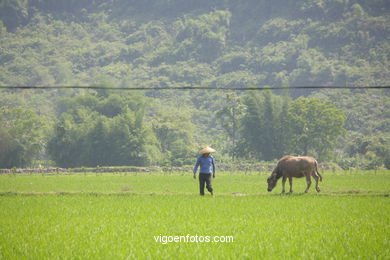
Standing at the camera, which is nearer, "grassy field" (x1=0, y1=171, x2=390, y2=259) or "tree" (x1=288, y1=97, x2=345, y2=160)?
"grassy field" (x1=0, y1=171, x2=390, y2=259)

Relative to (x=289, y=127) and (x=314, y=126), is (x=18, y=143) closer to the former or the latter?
(x=289, y=127)

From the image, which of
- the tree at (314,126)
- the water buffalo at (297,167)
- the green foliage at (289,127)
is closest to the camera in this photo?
the water buffalo at (297,167)

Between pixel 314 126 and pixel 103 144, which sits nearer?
pixel 314 126

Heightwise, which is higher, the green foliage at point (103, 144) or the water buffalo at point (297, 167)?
the water buffalo at point (297, 167)

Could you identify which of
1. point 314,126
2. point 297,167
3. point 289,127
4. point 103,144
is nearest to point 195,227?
point 297,167

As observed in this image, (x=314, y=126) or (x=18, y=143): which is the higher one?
(x=314, y=126)

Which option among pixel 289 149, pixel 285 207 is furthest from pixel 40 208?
pixel 289 149

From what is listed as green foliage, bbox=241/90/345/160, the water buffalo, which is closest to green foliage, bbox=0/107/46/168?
green foliage, bbox=241/90/345/160

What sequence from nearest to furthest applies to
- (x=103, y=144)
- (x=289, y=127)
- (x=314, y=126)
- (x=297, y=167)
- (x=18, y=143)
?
(x=297, y=167) → (x=18, y=143) → (x=314, y=126) → (x=289, y=127) → (x=103, y=144)

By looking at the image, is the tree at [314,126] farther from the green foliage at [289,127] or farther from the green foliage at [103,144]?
the green foliage at [103,144]

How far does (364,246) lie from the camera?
1021 cm

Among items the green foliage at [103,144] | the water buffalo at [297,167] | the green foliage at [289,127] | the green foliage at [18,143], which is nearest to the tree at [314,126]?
the green foliage at [289,127]

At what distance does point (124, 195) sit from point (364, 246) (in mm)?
13075

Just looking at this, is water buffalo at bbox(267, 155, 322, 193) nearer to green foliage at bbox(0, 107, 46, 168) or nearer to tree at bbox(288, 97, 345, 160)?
tree at bbox(288, 97, 345, 160)
